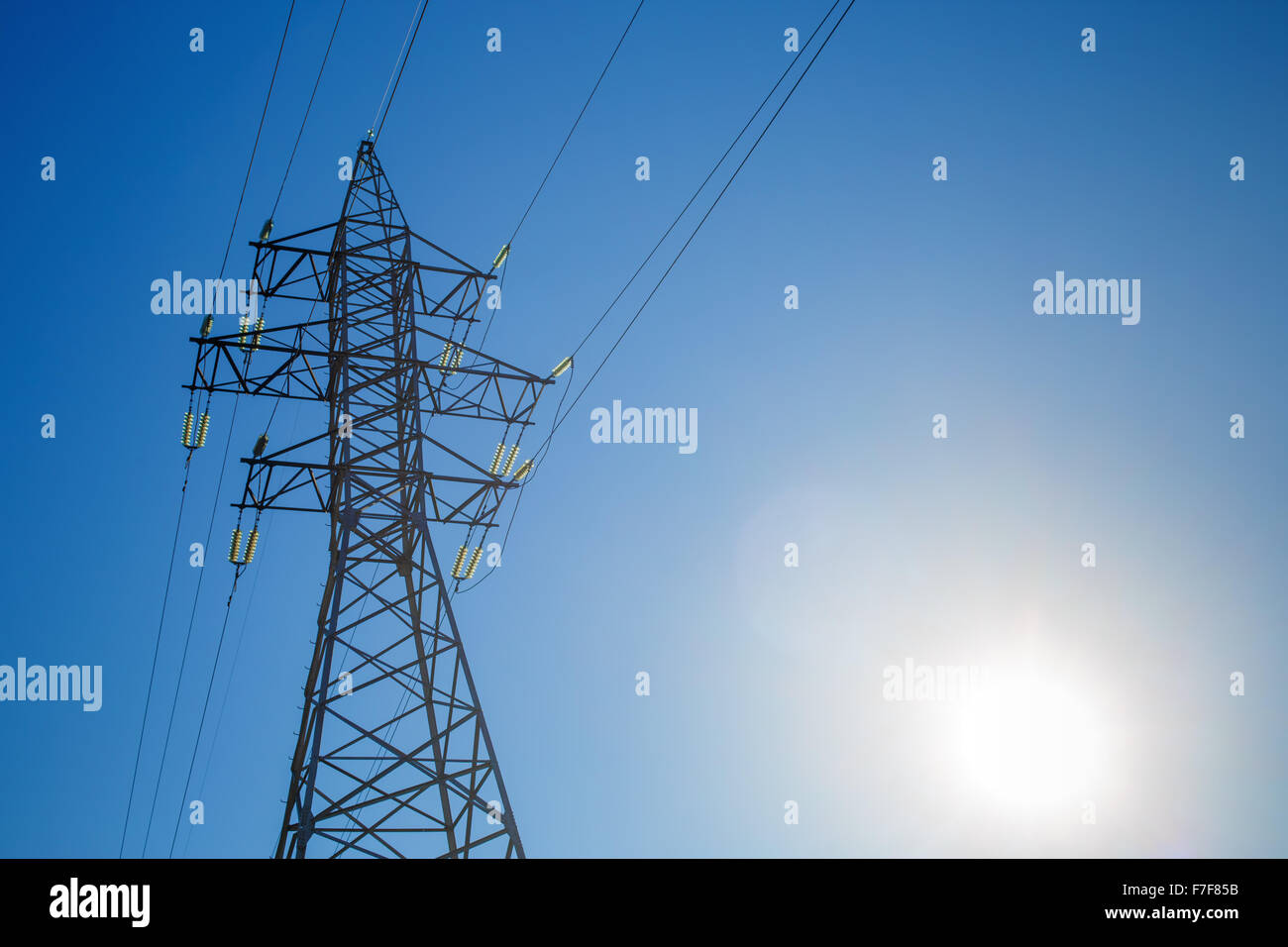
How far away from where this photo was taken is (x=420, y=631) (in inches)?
513

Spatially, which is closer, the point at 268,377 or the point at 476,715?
the point at 476,715
